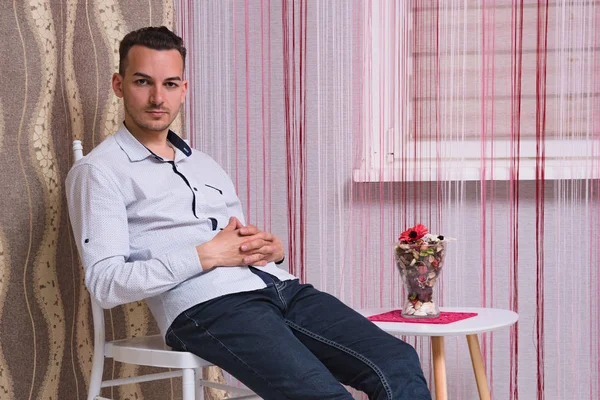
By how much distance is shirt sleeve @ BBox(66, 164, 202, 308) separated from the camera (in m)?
1.51

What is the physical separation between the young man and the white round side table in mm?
188

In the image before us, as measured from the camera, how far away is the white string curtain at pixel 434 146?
2.29m

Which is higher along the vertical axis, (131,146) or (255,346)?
(131,146)

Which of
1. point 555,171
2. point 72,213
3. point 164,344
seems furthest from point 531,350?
point 72,213

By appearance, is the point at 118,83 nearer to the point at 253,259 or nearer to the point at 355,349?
the point at 253,259

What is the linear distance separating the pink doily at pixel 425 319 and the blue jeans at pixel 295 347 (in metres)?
0.27

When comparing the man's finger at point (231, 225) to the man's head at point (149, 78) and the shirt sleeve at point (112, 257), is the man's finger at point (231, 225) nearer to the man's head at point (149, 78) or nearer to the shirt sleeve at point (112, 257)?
the shirt sleeve at point (112, 257)

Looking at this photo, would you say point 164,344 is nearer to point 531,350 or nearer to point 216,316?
point 216,316

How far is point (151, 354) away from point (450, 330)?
0.65 metres

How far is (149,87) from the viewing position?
68.5 inches

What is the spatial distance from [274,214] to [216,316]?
1.02m

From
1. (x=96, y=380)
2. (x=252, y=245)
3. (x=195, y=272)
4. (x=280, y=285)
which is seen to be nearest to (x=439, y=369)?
(x=280, y=285)

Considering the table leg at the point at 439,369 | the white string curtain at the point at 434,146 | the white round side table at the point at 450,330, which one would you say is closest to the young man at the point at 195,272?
the white round side table at the point at 450,330

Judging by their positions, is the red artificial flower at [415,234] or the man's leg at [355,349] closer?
the man's leg at [355,349]
